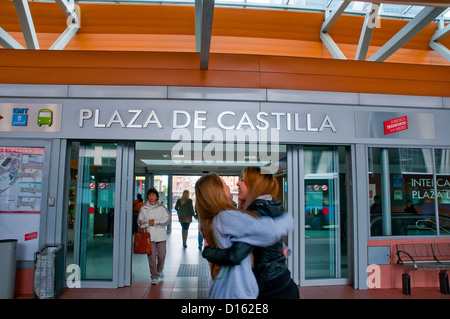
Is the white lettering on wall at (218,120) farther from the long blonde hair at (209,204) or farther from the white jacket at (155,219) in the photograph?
the long blonde hair at (209,204)

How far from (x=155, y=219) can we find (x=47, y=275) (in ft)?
5.50

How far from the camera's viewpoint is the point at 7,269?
4.16 m

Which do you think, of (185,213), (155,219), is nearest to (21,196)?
(155,219)

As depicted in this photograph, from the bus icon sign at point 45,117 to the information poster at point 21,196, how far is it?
→ 0.42 m

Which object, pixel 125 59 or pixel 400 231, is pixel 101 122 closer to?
pixel 125 59

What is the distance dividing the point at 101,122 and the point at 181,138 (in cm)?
126

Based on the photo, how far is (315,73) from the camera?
5.04 metres

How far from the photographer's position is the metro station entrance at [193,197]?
4.74m

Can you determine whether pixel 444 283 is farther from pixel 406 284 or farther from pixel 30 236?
pixel 30 236

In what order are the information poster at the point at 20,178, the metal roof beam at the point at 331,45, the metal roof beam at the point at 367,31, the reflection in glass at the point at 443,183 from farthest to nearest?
1. the metal roof beam at the point at 331,45
2. the metal roof beam at the point at 367,31
3. the reflection in glass at the point at 443,183
4. the information poster at the point at 20,178

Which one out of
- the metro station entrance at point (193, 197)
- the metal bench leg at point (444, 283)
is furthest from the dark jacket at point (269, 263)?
the metal bench leg at point (444, 283)

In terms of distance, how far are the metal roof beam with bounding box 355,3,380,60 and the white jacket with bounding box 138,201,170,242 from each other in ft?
14.8

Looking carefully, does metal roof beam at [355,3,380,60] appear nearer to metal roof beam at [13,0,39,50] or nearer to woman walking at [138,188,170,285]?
woman walking at [138,188,170,285]

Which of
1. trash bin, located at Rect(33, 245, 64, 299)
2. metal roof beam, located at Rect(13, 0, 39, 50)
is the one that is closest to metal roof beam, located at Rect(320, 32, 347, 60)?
metal roof beam, located at Rect(13, 0, 39, 50)
